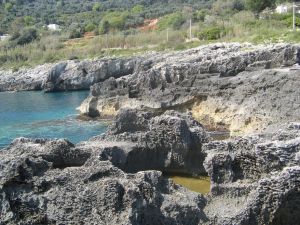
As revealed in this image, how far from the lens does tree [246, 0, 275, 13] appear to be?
70812 millimetres

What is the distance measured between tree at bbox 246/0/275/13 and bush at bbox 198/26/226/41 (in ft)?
31.8

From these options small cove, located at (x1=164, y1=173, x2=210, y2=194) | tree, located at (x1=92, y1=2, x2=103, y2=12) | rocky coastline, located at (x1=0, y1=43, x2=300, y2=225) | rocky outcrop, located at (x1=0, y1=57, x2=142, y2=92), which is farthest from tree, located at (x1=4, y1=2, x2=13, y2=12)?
small cove, located at (x1=164, y1=173, x2=210, y2=194)

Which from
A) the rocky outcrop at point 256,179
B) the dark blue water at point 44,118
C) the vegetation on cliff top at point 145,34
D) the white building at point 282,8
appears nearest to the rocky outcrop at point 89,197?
the rocky outcrop at point 256,179

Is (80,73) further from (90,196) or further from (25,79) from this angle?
(90,196)

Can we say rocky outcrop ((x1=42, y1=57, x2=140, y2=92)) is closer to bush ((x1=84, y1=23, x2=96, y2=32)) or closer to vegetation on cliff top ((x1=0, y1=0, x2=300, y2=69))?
vegetation on cliff top ((x1=0, y1=0, x2=300, y2=69))

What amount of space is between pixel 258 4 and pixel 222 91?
145 feet

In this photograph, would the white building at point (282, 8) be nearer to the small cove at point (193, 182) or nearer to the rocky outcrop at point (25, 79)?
the rocky outcrop at point (25, 79)

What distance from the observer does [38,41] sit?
89.2 m

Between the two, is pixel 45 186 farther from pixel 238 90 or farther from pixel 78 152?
pixel 238 90

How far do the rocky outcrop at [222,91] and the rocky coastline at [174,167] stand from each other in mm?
81

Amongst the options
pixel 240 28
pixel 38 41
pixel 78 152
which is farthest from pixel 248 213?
pixel 38 41

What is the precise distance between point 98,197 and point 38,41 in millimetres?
81020

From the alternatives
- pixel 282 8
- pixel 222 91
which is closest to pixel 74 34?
pixel 282 8

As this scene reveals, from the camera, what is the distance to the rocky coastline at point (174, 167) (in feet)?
37.5
